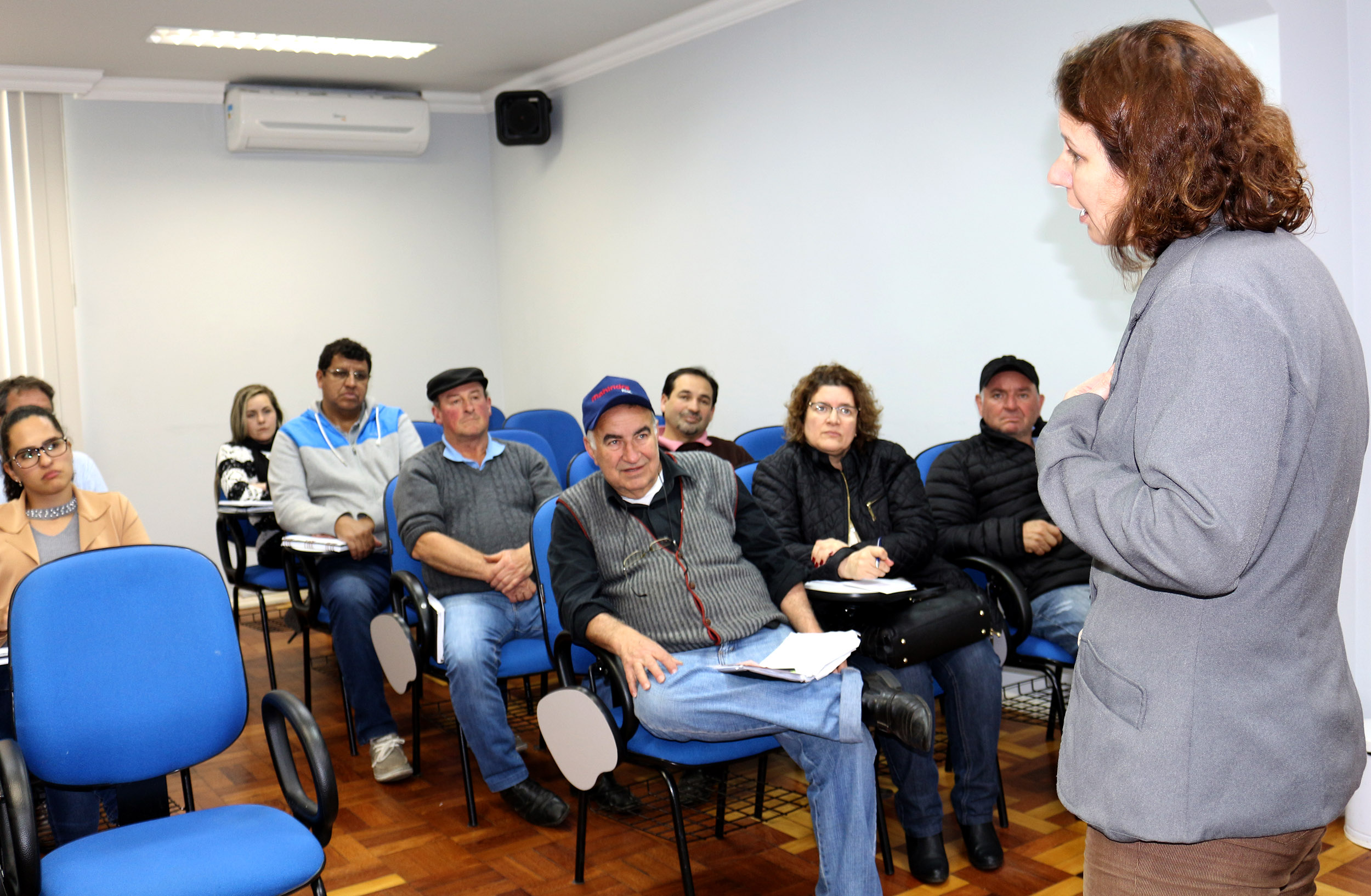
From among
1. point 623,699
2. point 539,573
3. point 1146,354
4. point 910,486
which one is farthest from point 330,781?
point 910,486

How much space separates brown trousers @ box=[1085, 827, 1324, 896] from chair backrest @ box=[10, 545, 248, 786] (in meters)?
1.86

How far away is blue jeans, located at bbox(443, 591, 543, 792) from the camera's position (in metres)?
3.23

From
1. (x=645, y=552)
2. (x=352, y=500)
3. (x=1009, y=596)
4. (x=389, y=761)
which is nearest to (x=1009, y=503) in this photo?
(x=1009, y=596)

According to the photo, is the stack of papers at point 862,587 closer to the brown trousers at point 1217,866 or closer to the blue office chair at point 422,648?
the blue office chair at point 422,648

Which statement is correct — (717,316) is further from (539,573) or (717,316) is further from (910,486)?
(539,573)

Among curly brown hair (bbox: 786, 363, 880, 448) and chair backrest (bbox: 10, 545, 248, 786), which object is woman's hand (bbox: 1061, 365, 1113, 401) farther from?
curly brown hair (bbox: 786, 363, 880, 448)

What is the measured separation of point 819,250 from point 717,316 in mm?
838

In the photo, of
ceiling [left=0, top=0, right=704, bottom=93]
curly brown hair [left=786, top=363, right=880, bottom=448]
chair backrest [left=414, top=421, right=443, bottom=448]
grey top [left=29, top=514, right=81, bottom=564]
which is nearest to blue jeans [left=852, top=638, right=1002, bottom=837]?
curly brown hair [left=786, top=363, right=880, bottom=448]

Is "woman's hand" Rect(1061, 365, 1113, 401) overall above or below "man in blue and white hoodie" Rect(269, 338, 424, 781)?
above

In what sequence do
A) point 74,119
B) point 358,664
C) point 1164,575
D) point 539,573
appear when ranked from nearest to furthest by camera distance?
point 1164,575, point 539,573, point 358,664, point 74,119

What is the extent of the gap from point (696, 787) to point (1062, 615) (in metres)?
1.24

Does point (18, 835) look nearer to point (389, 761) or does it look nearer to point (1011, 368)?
point (389, 761)

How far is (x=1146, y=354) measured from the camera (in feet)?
3.50

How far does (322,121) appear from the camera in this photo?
257 inches
